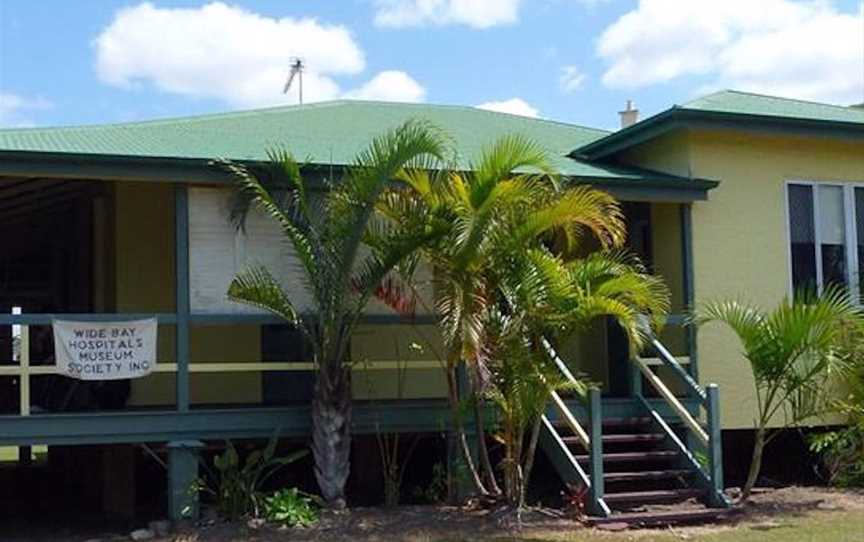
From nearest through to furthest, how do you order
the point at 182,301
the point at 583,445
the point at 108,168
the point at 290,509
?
the point at 290,509 < the point at 108,168 < the point at 182,301 < the point at 583,445

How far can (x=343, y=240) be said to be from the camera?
11328 millimetres

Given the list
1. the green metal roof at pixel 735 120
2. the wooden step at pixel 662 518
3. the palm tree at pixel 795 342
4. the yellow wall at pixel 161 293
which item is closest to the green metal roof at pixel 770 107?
the green metal roof at pixel 735 120

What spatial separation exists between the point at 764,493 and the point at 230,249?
705 centimetres

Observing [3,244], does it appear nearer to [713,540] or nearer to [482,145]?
[482,145]

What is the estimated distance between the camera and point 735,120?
1402 cm

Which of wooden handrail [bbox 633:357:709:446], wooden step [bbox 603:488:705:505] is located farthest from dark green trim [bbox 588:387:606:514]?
wooden handrail [bbox 633:357:709:446]

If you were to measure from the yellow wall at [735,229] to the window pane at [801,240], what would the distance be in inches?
7.4

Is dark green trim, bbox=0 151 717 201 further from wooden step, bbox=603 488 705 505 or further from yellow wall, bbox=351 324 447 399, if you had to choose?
wooden step, bbox=603 488 705 505

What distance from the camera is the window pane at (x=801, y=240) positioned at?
1477 cm

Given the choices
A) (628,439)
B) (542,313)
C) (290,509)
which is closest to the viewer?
(542,313)

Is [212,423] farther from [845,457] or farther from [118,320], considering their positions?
[845,457]

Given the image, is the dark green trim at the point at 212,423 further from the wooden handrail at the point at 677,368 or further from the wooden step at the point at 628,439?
the wooden handrail at the point at 677,368

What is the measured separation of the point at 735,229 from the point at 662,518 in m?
4.43

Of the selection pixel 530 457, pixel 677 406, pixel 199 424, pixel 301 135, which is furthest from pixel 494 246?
pixel 301 135
